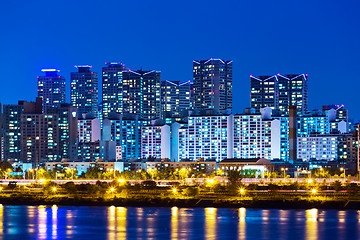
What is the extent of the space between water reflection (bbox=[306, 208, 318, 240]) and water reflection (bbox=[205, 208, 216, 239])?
18.8ft

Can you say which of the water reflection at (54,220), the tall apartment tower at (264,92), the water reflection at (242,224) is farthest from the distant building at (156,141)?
the water reflection at (242,224)

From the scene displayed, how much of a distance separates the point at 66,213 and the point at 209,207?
41.0ft

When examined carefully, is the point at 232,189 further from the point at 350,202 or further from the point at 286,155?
the point at 286,155

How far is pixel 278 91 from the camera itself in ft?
649

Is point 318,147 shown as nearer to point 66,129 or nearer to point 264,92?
point 264,92

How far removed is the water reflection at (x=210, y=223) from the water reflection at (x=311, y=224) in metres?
5.72

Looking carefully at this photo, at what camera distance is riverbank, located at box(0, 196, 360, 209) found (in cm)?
6059

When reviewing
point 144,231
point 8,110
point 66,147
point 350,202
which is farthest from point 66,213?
point 8,110

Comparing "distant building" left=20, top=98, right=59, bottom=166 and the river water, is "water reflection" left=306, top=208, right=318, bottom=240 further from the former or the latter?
"distant building" left=20, top=98, right=59, bottom=166

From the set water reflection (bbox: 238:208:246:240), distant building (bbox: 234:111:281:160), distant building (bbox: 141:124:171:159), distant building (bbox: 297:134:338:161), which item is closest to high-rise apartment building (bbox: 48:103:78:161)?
distant building (bbox: 141:124:171:159)

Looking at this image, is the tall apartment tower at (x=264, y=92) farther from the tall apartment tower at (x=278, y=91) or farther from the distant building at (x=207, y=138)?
the distant building at (x=207, y=138)

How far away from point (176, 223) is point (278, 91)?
497ft

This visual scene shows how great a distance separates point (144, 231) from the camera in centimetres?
4572

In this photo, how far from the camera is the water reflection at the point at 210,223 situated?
4419 cm
